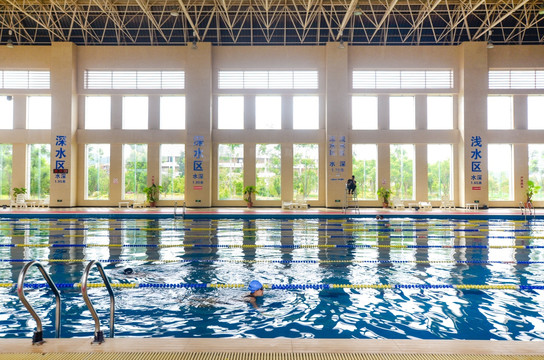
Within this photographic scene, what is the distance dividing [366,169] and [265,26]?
8.36m

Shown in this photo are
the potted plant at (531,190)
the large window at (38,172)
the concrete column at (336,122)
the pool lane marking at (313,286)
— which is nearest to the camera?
the pool lane marking at (313,286)

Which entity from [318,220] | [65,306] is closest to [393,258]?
[65,306]

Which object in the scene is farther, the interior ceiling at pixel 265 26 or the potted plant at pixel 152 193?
the potted plant at pixel 152 193

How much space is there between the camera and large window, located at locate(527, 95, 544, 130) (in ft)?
61.5

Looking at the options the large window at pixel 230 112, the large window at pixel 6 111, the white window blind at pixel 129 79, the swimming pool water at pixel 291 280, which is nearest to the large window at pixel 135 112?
the white window blind at pixel 129 79

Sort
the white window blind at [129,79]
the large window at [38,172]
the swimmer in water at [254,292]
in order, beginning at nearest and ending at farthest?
the swimmer in water at [254,292], the white window blind at [129,79], the large window at [38,172]

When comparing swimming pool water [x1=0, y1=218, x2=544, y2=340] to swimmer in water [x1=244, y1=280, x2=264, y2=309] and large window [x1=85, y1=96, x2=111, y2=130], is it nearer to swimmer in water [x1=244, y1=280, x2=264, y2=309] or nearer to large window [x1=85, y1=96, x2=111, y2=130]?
swimmer in water [x1=244, y1=280, x2=264, y2=309]

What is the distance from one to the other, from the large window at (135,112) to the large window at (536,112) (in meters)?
18.2

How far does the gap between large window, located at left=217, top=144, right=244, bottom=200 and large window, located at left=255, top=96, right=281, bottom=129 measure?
153 cm

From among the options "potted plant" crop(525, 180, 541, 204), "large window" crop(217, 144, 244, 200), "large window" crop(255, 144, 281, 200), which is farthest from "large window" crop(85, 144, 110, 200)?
"potted plant" crop(525, 180, 541, 204)

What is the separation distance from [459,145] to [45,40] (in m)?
20.4

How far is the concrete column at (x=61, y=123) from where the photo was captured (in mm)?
18094

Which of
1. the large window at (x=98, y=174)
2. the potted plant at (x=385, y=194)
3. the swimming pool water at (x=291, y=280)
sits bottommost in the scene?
A: the swimming pool water at (x=291, y=280)

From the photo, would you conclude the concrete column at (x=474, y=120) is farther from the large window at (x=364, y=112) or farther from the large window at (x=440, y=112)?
the large window at (x=364, y=112)
